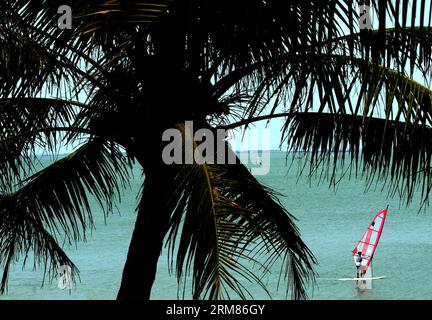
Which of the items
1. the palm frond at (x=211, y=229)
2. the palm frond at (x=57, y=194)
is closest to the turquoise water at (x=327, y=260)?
the palm frond at (x=57, y=194)

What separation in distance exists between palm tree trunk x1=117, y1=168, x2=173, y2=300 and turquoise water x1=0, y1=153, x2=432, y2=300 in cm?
898

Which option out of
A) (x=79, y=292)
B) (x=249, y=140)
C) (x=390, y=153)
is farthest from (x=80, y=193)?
(x=79, y=292)

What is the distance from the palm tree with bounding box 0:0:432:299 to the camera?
14.1 ft

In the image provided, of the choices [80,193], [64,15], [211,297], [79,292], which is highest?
[64,15]

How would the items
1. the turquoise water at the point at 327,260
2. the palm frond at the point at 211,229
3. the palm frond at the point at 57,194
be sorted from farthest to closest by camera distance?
the turquoise water at the point at 327,260 → the palm frond at the point at 57,194 → the palm frond at the point at 211,229

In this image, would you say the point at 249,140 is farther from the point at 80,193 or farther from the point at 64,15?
the point at 64,15

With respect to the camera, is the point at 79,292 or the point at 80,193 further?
the point at 79,292

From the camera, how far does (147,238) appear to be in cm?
588

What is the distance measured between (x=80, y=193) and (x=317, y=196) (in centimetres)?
8430

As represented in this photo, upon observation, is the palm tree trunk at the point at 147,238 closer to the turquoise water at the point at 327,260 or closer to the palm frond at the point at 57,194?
the palm frond at the point at 57,194

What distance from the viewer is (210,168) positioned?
4711 mm

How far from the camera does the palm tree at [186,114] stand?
169 inches

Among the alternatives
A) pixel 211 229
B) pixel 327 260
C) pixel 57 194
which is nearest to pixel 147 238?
pixel 57 194

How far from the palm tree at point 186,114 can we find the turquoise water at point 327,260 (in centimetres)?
895
